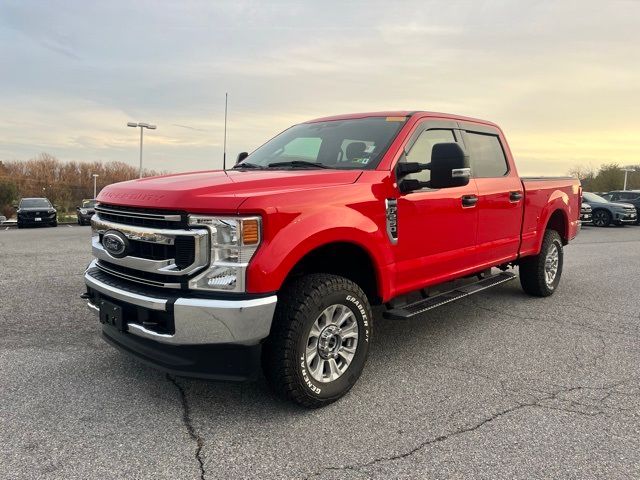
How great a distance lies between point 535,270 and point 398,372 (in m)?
3.10

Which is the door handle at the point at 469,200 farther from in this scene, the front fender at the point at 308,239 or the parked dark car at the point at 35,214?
the parked dark car at the point at 35,214

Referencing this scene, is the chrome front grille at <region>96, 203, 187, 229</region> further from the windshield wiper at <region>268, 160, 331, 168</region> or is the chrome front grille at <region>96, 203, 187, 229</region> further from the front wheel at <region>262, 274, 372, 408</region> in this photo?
the windshield wiper at <region>268, 160, 331, 168</region>

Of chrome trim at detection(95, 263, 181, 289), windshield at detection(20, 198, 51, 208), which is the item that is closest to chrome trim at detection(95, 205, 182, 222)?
chrome trim at detection(95, 263, 181, 289)

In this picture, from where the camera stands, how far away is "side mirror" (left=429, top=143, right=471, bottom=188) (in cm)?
350

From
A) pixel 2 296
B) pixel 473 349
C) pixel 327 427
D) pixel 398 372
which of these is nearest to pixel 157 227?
pixel 327 427

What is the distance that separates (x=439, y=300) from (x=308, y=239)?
66.2 inches

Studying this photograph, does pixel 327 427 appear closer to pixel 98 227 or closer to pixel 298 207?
pixel 298 207

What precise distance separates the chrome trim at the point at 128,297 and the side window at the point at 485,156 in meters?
3.19

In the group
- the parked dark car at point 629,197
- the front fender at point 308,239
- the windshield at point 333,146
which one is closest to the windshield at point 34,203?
the windshield at point 333,146

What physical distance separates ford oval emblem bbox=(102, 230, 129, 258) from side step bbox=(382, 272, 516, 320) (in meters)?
1.88

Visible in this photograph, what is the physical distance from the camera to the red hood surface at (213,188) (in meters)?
2.77

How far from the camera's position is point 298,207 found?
2.97m

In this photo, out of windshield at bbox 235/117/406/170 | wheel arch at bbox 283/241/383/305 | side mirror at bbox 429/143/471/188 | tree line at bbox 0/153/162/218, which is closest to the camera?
wheel arch at bbox 283/241/383/305

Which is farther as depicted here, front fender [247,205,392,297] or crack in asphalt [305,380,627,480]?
front fender [247,205,392,297]
